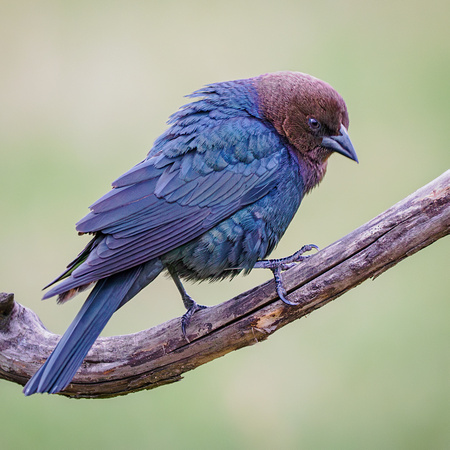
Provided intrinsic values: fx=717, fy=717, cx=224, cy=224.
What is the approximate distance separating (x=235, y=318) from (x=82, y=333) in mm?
695

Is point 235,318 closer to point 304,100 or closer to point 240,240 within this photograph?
point 240,240

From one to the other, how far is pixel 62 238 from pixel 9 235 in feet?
1.47

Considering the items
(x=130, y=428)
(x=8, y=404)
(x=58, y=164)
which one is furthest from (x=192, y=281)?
(x=58, y=164)

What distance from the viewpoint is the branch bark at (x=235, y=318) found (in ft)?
10.1

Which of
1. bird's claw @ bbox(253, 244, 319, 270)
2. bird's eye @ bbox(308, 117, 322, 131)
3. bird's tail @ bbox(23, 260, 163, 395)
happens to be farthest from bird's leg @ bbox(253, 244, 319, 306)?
bird's eye @ bbox(308, 117, 322, 131)

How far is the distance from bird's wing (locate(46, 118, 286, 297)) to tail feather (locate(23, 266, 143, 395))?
0.12m

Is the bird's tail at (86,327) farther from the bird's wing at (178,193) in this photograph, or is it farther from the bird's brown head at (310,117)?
the bird's brown head at (310,117)

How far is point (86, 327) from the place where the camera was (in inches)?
124

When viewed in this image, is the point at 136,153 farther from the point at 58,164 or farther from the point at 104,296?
the point at 104,296

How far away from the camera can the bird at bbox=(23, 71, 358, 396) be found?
3193mm

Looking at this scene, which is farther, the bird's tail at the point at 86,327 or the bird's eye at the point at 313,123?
the bird's eye at the point at 313,123

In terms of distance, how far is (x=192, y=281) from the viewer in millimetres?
3566

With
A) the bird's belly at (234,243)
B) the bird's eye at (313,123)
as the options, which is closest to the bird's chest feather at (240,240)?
the bird's belly at (234,243)

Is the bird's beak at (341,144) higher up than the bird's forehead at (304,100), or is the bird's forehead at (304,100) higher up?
the bird's forehead at (304,100)
